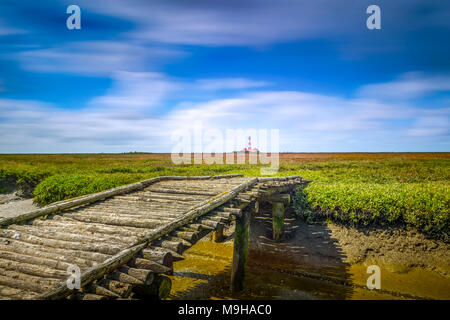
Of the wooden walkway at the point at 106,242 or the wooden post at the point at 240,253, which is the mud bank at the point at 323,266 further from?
the wooden walkway at the point at 106,242

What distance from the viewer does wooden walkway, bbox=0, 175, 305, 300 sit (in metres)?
4.25

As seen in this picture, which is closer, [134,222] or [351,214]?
[134,222]

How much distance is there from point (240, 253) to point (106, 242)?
154 inches

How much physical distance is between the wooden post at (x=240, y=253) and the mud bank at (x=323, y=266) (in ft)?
0.95

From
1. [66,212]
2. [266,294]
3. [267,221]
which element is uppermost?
[66,212]

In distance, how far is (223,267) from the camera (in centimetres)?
957

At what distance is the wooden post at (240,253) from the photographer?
7.97m

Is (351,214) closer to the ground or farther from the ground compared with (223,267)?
farther from the ground

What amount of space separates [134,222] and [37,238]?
1818mm

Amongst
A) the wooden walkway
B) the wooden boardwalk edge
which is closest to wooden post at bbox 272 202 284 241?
the wooden walkway
